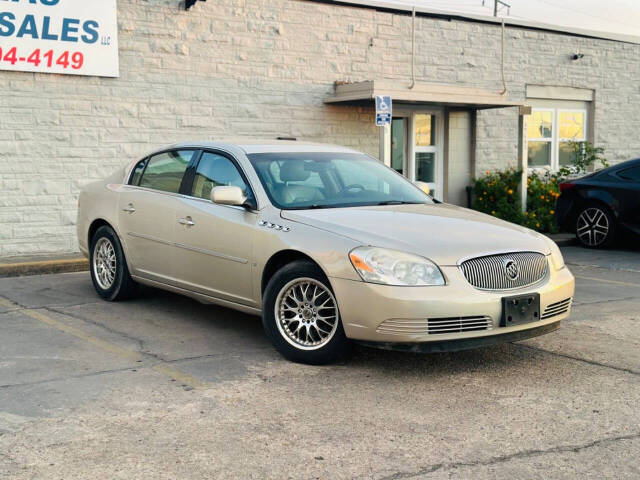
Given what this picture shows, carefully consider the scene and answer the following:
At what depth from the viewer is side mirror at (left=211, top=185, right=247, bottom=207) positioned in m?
6.45

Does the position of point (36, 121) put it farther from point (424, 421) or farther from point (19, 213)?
point (424, 421)

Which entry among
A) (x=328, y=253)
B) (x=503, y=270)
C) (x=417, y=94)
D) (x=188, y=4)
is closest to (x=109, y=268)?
(x=328, y=253)

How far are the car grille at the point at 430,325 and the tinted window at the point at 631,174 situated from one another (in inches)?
331

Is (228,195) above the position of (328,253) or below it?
above

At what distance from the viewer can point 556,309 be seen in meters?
6.05

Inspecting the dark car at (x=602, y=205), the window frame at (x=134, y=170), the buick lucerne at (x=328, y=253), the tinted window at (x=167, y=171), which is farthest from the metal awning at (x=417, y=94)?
the buick lucerne at (x=328, y=253)

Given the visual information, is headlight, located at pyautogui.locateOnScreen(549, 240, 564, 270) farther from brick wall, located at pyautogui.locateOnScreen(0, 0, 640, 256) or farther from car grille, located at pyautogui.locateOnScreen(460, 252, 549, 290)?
brick wall, located at pyautogui.locateOnScreen(0, 0, 640, 256)

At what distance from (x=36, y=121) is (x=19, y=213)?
1292mm

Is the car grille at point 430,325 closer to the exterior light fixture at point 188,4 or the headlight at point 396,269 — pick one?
the headlight at point 396,269

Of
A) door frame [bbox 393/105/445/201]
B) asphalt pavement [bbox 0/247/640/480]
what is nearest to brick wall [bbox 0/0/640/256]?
door frame [bbox 393/105/445/201]

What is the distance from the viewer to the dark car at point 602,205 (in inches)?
506

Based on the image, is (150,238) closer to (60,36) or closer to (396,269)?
(396,269)

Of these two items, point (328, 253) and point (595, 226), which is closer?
point (328, 253)

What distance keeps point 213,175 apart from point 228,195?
0.83m
